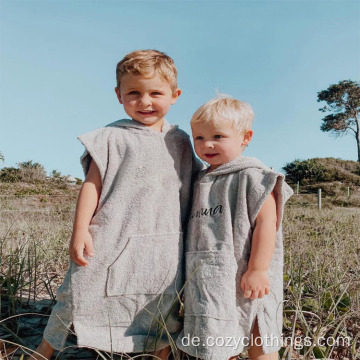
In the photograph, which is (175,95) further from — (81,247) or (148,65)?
(81,247)

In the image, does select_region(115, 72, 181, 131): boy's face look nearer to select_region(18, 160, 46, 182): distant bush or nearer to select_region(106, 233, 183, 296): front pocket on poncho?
select_region(106, 233, 183, 296): front pocket on poncho

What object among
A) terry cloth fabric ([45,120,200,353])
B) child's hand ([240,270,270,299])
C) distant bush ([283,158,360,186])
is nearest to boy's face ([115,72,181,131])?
terry cloth fabric ([45,120,200,353])

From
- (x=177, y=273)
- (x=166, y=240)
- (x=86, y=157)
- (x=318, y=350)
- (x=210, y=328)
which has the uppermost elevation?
(x=86, y=157)

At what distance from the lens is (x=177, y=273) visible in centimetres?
184

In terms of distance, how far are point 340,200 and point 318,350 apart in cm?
1621

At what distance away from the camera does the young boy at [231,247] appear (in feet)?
5.52

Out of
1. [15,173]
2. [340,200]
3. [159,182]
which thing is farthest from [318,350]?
[340,200]

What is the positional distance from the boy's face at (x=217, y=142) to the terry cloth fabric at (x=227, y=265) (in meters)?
0.04

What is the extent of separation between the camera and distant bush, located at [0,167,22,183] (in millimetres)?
14375

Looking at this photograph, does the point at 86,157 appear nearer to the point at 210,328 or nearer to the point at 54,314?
the point at 54,314

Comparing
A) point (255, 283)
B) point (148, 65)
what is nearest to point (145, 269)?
point (255, 283)

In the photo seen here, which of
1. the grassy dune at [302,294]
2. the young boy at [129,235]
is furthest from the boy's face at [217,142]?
the grassy dune at [302,294]

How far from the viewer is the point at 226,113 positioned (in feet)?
6.00

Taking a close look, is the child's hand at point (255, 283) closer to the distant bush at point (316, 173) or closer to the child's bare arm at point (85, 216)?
the child's bare arm at point (85, 216)
